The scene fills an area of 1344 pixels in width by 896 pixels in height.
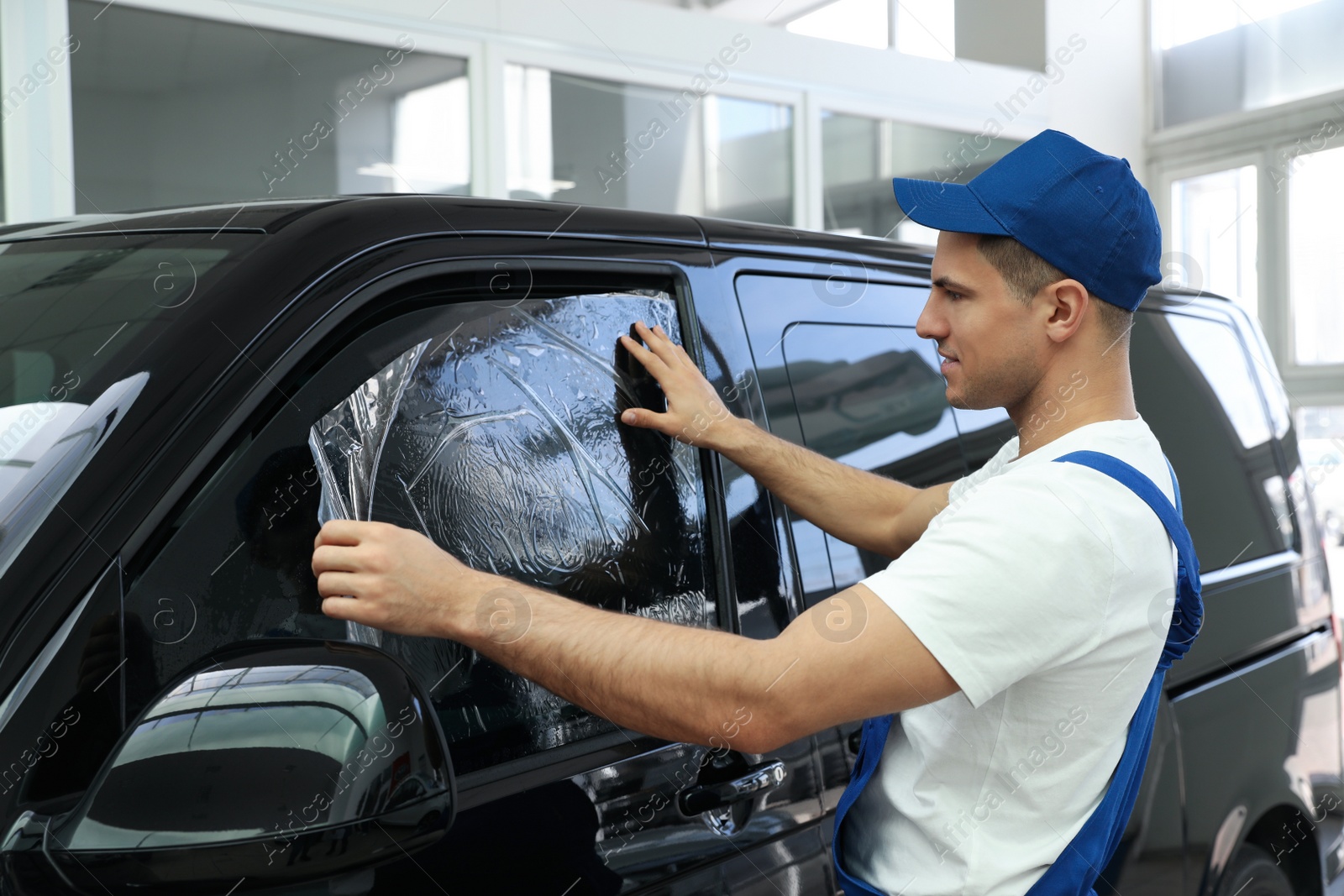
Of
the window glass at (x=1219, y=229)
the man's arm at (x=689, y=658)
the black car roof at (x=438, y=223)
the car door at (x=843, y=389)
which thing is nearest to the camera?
the man's arm at (x=689, y=658)

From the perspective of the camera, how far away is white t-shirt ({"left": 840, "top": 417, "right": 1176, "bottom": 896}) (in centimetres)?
119

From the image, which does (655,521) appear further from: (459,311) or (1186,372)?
(1186,372)

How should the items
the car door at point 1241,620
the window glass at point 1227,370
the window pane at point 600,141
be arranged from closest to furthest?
the car door at point 1241,620 → the window glass at point 1227,370 → the window pane at point 600,141

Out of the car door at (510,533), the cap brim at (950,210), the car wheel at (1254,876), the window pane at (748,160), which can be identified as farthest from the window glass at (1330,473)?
the car door at (510,533)

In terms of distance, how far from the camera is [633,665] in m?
1.20

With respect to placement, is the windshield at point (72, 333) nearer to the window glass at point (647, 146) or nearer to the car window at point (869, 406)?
the car window at point (869, 406)

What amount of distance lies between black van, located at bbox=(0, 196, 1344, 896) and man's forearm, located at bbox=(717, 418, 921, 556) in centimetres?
4

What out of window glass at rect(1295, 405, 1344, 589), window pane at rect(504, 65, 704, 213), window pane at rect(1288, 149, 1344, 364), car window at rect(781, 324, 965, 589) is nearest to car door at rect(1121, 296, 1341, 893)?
car window at rect(781, 324, 965, 589)

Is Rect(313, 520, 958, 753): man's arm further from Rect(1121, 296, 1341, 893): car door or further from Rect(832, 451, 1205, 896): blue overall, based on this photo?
Rect(1121, 296, 1341, 893): car door

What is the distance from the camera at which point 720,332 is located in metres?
1.66

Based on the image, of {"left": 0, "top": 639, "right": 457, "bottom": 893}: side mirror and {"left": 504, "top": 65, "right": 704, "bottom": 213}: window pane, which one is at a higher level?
{"left": 504, "top": 65, "right": 704, "bottom": 213}: window pane

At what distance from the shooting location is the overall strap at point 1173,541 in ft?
4.21

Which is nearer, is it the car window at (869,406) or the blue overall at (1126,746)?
the blue overall at (1126,746)

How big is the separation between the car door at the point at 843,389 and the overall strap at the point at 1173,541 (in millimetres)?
495
